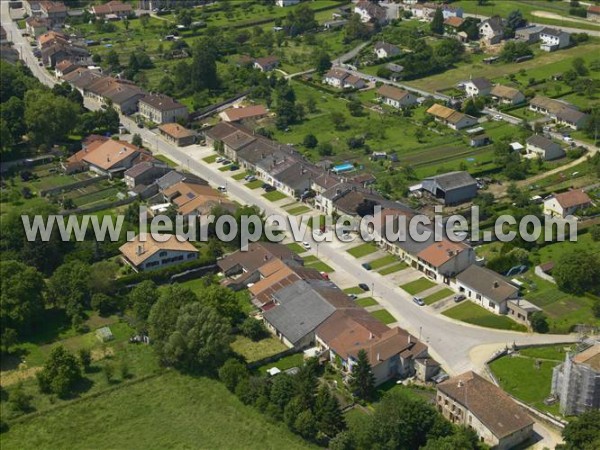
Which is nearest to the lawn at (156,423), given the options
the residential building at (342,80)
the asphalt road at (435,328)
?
the asphalt road at (435,328)

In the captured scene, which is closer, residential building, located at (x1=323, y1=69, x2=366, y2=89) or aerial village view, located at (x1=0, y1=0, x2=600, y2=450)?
aerial village view, located at (x1=0, y1=0, x2=600, y2=450)

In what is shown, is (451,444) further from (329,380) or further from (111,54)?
(111,54)

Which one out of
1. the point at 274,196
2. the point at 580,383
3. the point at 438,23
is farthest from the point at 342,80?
Answer: the point at 580,383

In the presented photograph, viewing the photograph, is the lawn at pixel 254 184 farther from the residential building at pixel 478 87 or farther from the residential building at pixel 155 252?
the residential building at pixel 478 87

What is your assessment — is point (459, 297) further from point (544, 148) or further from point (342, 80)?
point (342, 80)

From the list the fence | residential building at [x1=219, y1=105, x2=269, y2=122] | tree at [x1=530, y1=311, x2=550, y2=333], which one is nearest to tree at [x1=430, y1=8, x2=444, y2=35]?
residential building at [x1=219, y1=105, x2=269, y2=122]

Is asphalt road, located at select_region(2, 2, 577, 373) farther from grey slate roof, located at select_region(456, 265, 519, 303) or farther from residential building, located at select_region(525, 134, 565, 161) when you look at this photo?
residential building, located at select_region(525, 134, 565, 161)
